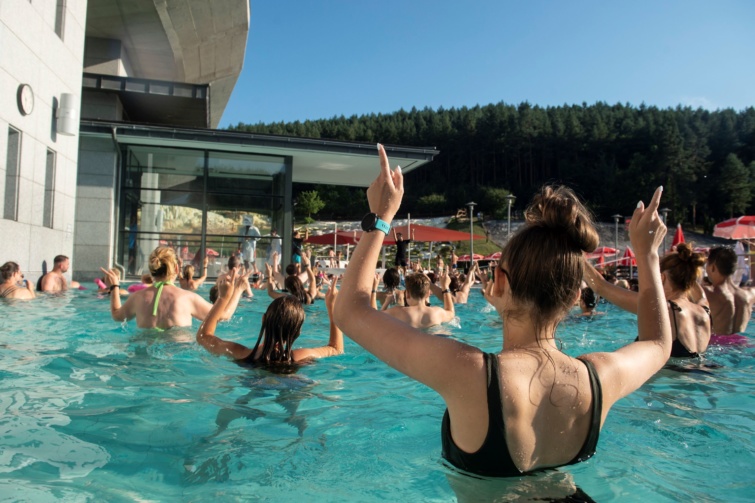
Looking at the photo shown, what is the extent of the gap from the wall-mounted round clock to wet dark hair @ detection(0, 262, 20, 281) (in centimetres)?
369

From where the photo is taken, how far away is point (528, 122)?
107 metres

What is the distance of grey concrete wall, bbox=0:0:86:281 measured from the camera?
10.6 m

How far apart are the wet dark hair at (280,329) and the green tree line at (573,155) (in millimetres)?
76754

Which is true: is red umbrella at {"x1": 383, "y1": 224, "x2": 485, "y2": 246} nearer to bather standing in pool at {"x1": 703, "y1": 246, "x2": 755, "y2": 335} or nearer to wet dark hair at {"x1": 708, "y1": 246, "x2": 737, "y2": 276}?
bather standing in pool at {"x1": 703, "y1": 246, "x2": 755, "y2": 335}

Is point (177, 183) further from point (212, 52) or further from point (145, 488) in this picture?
point (145, 488)

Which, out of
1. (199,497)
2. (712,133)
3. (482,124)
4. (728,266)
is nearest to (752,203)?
(712,133)

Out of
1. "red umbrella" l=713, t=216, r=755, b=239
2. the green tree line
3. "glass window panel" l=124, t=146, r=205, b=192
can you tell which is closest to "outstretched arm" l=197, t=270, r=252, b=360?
"glass window panel" l=124, t=146, r=205, b=192

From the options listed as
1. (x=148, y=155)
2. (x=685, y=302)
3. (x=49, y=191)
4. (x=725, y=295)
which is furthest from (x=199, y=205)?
(x=685, y=302)

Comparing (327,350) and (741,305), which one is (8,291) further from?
(741,305)

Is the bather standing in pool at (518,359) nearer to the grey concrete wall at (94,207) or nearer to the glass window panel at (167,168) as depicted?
the grey concrete wall at (94,207)

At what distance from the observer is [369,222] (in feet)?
5.56

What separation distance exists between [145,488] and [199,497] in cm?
31

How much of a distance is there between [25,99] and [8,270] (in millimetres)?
3987

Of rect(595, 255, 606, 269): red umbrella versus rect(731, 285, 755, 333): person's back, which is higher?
rect(595, 255, 606, 269): red umbrella
